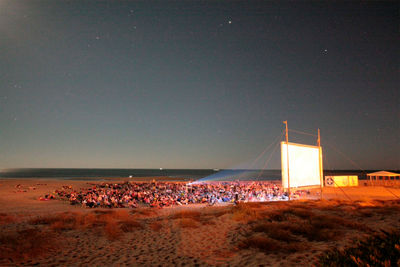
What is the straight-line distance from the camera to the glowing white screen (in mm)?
18036

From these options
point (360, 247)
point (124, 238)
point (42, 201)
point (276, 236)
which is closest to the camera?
point (360, 247)

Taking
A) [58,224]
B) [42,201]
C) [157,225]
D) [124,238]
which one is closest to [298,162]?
[157,225]

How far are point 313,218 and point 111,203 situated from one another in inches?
591

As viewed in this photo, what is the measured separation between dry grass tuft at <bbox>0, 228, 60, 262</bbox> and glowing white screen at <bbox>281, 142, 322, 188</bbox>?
14.4 meters

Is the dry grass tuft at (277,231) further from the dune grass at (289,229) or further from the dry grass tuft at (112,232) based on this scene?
the dry grass tuft at (112,232)

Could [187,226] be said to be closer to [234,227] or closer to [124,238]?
[234,227]

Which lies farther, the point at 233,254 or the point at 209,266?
the point at 233,254

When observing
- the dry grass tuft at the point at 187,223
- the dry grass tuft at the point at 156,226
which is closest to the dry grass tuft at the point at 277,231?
the dry grass tuft at the point at 187,223

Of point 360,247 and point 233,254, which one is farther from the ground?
point 360,247

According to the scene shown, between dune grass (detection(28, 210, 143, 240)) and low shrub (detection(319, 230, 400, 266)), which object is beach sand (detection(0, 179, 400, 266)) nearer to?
dune grass (detection(28, 210, 143, 240))

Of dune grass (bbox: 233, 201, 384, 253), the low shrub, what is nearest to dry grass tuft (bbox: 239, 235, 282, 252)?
dune grass (bbox: 233, 201, 384, 253)

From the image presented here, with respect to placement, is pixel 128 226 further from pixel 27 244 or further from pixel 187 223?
pixel 27 244

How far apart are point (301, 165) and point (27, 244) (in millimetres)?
17598

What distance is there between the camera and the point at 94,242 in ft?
29.2
